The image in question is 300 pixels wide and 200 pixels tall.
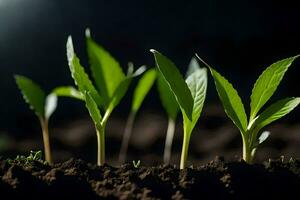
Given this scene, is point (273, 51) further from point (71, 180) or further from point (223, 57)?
point (71, 180)

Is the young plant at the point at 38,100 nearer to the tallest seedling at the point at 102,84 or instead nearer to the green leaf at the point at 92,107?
the tallest seedling at the point at 102,84

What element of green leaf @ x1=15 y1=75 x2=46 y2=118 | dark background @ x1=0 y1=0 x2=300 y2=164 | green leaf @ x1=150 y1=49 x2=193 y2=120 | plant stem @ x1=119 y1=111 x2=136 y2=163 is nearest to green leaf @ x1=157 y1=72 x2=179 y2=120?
green leaf @ x1=15 y1=75 x2=46 y2=118

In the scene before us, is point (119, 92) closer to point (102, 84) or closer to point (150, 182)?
point (102, 84)

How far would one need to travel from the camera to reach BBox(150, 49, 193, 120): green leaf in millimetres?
1280

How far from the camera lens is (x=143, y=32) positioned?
11.4ft

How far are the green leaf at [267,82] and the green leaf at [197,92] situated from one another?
0.34ft

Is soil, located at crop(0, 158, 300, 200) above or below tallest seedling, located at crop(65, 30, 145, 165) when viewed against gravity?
below

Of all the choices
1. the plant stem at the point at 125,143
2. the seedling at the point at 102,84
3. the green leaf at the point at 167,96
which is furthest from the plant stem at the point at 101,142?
the plant stem at the point at 125,143

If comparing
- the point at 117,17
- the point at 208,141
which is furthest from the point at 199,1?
the point at 208,141

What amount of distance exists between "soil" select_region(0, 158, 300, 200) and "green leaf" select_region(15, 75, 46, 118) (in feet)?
1.63

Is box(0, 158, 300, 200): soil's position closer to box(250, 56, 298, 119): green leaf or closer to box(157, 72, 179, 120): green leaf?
box(250, 56, 298, 119): green leaf

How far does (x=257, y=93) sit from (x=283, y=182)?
0.22 meters

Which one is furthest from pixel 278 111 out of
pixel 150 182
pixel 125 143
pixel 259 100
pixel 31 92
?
pixel 125 143

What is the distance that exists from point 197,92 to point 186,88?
0.06 m
